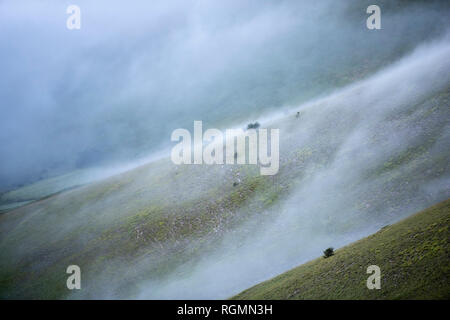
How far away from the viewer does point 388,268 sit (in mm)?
20172

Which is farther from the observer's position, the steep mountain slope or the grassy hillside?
the steep mountain slope

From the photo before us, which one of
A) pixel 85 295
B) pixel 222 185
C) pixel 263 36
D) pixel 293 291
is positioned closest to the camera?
pixel 293 291

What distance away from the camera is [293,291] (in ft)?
74.6

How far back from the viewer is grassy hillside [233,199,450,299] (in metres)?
17.6

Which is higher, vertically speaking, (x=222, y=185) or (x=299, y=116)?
(x=299, y=116)

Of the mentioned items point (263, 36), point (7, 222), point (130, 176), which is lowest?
point (7, 222)

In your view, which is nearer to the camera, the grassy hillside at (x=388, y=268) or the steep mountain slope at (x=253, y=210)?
the grassy hillside at (x=388, y=268)

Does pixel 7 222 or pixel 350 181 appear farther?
pixel 7 222

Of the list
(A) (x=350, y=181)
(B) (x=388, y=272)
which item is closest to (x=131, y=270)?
(B) (x=388, y=272)

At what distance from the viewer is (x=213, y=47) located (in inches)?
6860

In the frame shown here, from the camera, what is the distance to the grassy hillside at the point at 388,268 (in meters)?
17.6

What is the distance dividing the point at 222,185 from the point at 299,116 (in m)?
27.3

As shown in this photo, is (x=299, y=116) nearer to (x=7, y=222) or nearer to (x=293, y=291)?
(x=293, y=291)

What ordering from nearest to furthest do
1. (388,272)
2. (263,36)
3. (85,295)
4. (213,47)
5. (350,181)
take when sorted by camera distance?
1. (388,272)
2. (85,295)
3. (350,181)
4. (263,36)
5. (213,47)
